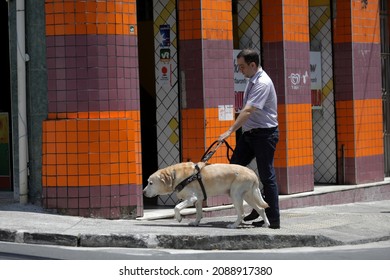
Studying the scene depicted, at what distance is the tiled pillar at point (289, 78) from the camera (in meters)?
15.4

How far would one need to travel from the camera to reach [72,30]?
41.3 ft

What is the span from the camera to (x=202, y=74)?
13883 mm

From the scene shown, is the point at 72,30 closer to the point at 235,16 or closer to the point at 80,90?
the point at 80,90

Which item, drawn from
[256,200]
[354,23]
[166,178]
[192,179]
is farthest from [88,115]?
[354,23]

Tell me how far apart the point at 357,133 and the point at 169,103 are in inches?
166

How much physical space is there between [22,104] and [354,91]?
6.40 meters

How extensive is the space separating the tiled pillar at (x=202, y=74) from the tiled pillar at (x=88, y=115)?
1489 millimetres

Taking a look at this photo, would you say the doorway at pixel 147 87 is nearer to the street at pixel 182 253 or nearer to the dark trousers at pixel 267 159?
the dark trousers at pixel 267 159

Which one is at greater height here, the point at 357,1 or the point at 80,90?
the point at 357,1

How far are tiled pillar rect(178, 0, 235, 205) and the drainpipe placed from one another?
230 cm

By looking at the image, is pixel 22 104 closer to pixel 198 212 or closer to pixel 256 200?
pixel 198 212

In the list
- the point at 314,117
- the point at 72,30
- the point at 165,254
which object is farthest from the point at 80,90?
the point at 314,117

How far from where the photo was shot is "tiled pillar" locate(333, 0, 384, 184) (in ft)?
55.8

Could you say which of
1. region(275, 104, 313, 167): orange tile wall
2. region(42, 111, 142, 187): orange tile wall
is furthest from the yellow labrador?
region(275, 104, 313, 167): orange tile wall
